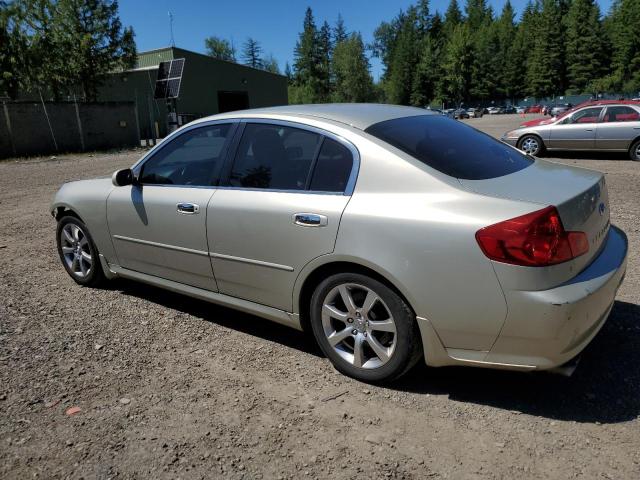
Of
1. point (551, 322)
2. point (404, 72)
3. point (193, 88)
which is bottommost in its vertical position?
point (551, 322)

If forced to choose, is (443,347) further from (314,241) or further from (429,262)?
(314,241)

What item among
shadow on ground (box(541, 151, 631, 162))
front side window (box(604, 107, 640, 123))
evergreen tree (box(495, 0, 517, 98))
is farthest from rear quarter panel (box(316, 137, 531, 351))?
evergreen tree (box(495, 0, 517, 98))

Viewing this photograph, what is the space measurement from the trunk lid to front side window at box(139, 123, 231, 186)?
5.98 feet

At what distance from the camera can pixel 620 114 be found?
41.1 ft

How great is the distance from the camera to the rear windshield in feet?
9.70

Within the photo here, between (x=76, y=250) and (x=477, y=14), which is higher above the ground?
(x=477, y=14)

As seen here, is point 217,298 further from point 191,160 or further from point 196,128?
point 196,128

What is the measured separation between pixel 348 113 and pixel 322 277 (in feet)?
3.69

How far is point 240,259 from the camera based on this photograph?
342 cm

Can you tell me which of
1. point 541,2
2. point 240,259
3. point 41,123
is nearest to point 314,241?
point 240,259

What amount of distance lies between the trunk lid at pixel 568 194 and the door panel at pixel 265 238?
0.85 metres

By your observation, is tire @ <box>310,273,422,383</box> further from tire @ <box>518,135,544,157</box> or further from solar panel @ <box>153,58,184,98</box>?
solar panel @ <box>153,58,184,98</box>

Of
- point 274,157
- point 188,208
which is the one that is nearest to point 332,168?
point 274,157

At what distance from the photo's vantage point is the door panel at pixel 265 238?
301 cm
